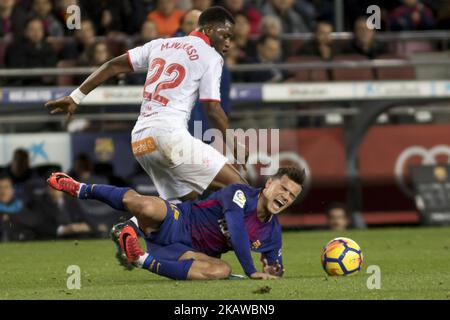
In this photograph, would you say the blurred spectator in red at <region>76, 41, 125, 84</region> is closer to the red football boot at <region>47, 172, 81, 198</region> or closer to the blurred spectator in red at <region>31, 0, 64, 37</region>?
the blurred spectator in red at <region>31, 0, 64, 37</region>

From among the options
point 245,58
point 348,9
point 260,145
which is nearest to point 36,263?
point 260,145

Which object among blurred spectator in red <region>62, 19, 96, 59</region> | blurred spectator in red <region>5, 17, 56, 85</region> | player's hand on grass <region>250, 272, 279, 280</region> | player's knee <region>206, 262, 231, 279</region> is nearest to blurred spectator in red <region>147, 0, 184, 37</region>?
blurred spectator in red <region>62, 19, 96, 59</region>

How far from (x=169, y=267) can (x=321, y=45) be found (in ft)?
27.8

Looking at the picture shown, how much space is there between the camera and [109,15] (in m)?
18.6

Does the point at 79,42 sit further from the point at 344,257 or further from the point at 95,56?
the point at 344,257

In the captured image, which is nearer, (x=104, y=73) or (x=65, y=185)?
(x=65, y=185)

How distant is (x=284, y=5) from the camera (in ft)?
62.0

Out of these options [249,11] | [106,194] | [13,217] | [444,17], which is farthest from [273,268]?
[444,17]

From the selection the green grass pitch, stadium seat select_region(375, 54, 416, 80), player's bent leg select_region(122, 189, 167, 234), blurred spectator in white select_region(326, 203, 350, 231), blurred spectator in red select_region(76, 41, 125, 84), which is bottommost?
blurred spectator in white select_region(326, 203, 350, 231)

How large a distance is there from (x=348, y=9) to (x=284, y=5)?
4.85 ft

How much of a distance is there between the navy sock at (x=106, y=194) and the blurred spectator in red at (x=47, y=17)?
7827 mm

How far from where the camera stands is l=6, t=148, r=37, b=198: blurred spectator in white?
1631cm

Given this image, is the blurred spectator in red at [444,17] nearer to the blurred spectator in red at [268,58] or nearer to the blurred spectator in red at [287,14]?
the blurred spectator in red at [287,14]

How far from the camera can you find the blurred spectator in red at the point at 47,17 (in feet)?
59.0
